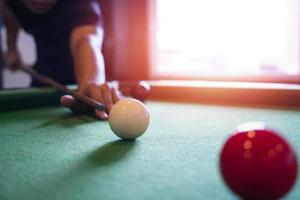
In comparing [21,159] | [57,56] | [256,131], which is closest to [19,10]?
[57,56]

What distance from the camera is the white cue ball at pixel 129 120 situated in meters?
1.13

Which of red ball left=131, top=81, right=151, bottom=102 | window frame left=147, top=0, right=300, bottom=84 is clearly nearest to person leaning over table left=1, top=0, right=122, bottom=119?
red ball left=131, top=81, right=151, bottom=102

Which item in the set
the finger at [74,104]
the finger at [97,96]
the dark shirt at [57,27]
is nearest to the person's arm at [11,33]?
the dark shirt at [57,27]

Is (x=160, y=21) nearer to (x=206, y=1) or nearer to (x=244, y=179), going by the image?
(x=206, y=1)

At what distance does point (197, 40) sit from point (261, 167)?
410 cm

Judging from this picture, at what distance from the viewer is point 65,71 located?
9.84 feet

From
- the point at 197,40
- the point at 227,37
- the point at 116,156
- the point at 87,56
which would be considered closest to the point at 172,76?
the point at 197,40

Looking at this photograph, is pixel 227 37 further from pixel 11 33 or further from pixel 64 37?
pixel 11 33

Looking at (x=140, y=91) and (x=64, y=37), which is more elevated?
(x=64, y=37)

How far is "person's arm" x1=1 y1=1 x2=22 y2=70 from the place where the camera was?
289cm

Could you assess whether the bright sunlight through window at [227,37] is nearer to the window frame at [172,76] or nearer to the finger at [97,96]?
the window frame at [172,76]

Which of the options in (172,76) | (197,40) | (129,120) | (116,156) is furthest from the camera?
(197,40)

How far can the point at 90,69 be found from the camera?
6.39 feet

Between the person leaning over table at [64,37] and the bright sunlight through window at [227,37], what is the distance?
1.72 metres
